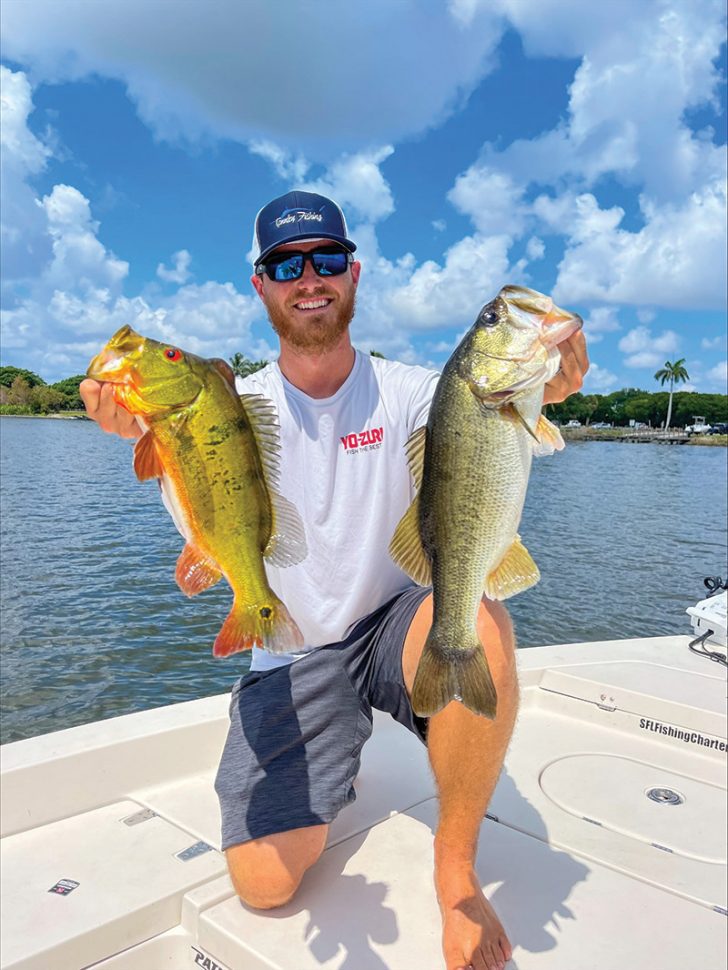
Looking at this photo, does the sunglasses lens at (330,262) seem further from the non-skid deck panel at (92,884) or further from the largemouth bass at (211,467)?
the non-skid deck panel at (92,884)

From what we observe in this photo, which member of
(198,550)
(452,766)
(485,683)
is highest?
(198,550)

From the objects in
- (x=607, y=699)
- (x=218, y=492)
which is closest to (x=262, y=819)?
(x=218, y=492)

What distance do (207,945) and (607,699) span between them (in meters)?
3.21

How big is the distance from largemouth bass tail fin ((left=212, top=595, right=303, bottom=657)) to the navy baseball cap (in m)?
1.86

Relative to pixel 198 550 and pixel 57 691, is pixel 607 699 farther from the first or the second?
pixel 57 691

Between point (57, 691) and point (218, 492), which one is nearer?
point (218, 492)

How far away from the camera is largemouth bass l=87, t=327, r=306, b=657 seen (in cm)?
211

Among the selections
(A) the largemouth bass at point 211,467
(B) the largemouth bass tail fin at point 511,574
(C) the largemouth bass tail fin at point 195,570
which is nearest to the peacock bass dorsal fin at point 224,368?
(A) the largemouth bass at point 211,467

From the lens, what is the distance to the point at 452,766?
3139 mm

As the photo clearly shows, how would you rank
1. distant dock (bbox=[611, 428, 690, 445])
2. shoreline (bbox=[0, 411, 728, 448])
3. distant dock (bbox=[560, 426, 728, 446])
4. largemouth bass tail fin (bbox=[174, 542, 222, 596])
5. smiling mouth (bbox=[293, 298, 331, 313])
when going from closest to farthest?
largemouth bass tail fin (bbox=[174, 542, 222, 596])
smiling mouth (bbox=[293, 298, 331, 313])
shoreline (bbox=[0, 411, 728, 448])
distant dock (bbox=[560, 426, 728, 446])
distant dock (bbox=[611, 428, 690, 445])

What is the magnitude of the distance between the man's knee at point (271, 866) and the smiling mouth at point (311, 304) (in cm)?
243

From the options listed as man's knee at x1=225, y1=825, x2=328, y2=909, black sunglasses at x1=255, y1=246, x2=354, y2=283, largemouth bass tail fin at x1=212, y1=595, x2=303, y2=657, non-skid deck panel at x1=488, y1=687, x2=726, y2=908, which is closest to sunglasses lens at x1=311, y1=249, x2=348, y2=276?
black sunglasses at x1=255, y1=246, x2=354, y2=283

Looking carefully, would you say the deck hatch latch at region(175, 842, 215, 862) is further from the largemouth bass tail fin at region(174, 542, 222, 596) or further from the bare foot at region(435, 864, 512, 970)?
the largemouth bass tail fin at region(174, 542, 222, 596)

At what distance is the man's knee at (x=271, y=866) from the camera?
3.05 m
